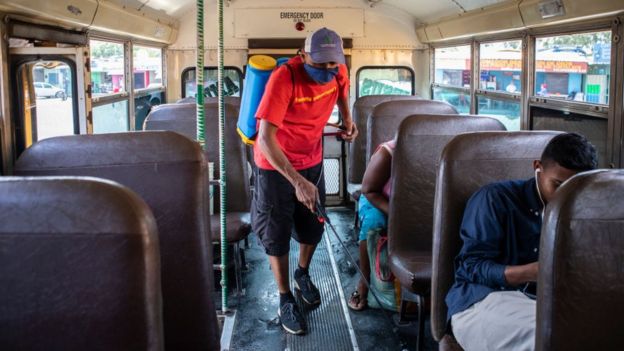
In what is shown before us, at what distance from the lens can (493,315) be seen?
206 centimetres

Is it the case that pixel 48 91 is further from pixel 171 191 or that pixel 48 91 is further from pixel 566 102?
pixel 566 102

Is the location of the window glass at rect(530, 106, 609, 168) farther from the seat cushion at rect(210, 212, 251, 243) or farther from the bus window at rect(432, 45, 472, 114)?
the seat cushion at rect(210, 212, 251, 243)

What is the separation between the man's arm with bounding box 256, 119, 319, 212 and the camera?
309 centimetres

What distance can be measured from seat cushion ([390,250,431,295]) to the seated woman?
0.43m

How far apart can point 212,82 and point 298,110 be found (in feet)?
13.7

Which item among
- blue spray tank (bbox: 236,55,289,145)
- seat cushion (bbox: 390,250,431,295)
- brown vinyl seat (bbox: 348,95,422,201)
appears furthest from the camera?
brown vinyl seat (bbox: 348,95,422,201)

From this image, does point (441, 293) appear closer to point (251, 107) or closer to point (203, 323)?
point (203, 323)

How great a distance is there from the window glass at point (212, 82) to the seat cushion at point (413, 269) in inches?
177

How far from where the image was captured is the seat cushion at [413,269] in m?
3.06

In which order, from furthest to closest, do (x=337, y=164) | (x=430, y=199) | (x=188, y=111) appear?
(x=337, y=164) < (x=188, y=111) < (x=430, y=199)

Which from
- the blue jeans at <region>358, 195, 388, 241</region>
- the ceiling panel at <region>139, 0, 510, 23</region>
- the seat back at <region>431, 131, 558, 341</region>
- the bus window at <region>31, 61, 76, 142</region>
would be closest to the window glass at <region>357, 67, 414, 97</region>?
the ceiling panel at <region>139, 0, 510, 23</region>

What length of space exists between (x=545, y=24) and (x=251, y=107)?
207 centimetres

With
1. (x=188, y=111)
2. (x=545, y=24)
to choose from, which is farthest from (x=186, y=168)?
(x=545, y=24)

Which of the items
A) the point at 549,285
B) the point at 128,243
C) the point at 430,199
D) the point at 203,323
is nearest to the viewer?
the point at 128,243
